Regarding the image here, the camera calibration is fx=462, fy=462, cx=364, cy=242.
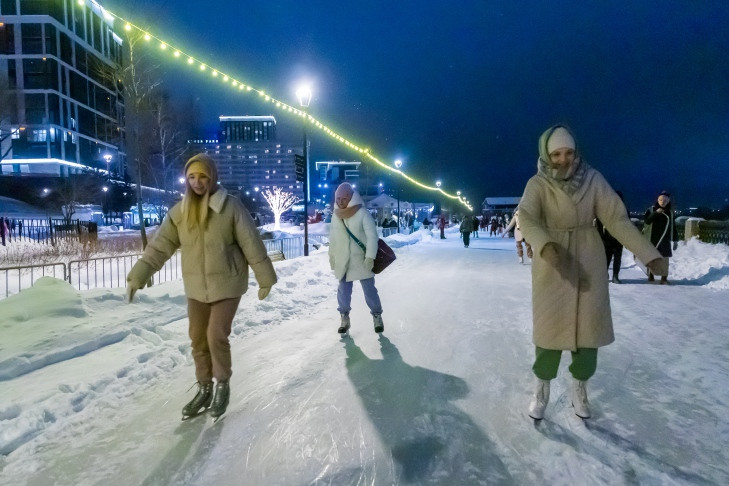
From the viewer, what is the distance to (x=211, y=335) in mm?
3270

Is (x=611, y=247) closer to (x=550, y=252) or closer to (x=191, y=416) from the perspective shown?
(x=550, y=252)

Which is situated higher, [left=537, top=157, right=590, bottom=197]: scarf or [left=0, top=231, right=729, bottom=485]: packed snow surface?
[left=537, top=157, right=590, bottom=197]: scarf

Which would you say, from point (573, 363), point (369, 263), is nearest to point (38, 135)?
point (369, 263)

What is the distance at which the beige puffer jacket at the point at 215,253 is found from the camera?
3.20 metres

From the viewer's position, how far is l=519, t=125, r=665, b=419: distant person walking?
9.58 feet

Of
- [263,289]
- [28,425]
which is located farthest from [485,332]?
[28,425]

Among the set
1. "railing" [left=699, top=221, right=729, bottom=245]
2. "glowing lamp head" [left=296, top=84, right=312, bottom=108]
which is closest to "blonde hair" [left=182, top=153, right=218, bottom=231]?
"glowing lamp head" [left=296, top=84, right=312, bottom=108]

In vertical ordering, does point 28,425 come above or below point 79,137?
below

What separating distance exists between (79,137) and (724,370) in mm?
67979

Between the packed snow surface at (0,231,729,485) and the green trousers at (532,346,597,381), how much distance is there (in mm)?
335

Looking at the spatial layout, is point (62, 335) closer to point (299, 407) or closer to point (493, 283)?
point (299, 407)

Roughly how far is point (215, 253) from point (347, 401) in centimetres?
152

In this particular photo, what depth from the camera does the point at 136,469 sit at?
2.65 metres

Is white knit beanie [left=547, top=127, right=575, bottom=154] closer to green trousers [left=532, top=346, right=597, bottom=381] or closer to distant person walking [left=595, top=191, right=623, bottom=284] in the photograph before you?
green trousers [left=532, top=346, right=597, bottom=381]
